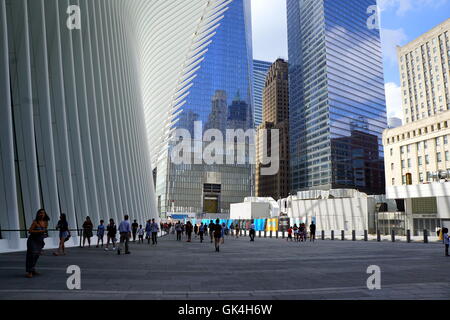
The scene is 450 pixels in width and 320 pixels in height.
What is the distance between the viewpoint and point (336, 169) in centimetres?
10906

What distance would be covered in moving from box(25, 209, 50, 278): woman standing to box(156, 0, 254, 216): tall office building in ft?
354

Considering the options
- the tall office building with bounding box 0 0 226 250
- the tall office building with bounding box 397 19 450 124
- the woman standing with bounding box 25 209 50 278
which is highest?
the tall office building with bounding box 397 19 450 124

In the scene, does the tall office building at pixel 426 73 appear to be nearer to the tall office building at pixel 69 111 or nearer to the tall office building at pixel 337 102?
the tall office building at pixel 337 102

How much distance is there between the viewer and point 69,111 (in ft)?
56.5

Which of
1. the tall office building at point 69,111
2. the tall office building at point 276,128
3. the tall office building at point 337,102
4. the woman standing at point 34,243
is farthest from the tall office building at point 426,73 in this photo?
the woman standing at point 34,243

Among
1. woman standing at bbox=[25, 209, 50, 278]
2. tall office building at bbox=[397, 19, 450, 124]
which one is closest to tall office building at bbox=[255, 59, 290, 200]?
tall office building at bbox=[397, 19, 450, 124]

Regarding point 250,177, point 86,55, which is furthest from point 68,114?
point 250,177

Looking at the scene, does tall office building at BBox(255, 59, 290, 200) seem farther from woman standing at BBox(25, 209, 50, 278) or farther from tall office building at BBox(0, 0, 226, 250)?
woman standing at BBox(25, 209, 50, 278)

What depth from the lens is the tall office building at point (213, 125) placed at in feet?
387

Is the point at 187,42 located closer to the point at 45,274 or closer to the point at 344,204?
the point at 344,204

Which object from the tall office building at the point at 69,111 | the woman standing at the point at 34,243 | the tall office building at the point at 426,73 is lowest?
the woman standing at the point at 34,243

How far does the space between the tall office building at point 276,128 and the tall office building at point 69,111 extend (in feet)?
373

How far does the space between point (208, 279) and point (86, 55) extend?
638 inches

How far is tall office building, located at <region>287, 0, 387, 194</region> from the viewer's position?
110500 millimetres
